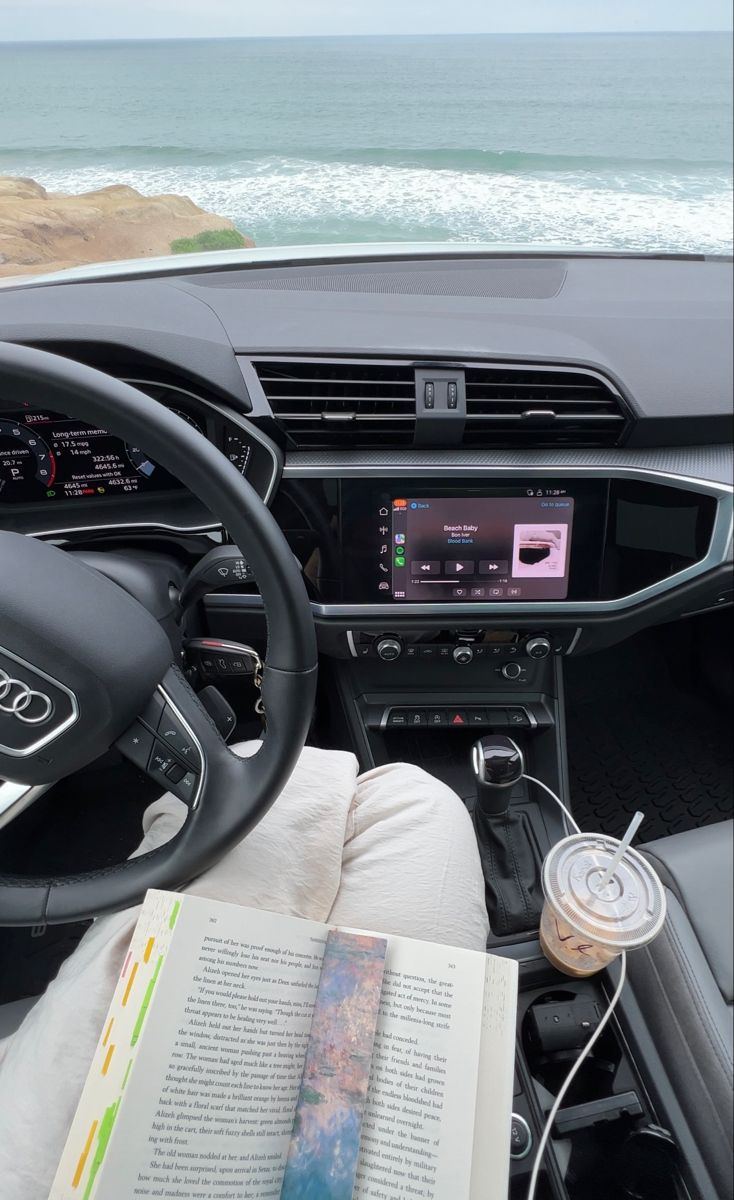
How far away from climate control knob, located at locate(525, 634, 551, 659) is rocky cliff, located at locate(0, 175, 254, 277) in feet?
3.13

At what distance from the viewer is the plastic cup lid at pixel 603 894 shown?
89 cm

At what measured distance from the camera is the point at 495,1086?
747 mm

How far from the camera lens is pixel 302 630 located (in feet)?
2.55

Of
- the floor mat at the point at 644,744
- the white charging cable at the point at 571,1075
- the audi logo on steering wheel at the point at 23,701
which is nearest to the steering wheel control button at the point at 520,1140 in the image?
the white charging cable at the point at 571,1075

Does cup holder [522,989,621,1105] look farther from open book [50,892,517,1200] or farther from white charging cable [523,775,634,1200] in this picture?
open book [50,892,517,1200]

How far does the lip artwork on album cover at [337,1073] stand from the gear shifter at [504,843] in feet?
1.56

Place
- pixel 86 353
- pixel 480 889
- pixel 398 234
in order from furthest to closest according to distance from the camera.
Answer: pixel 398 234 → pixel 86 353 → pixel 480 889

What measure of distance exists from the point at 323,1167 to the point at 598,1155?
0.44 metres

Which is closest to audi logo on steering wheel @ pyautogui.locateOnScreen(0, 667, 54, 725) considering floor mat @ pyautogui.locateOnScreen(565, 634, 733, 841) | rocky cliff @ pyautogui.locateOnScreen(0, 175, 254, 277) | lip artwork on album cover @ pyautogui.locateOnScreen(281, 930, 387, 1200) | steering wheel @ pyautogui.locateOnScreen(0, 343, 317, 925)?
steering wheel @ pyautogui.locateOnScreen(0, 343, 317, 925)

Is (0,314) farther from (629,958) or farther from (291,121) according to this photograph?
(629,958)

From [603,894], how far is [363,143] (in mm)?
1392

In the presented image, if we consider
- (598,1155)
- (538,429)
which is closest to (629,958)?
(598,1155)

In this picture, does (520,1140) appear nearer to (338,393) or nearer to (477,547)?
(477,547)

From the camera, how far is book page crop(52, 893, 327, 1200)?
65 centimetres
